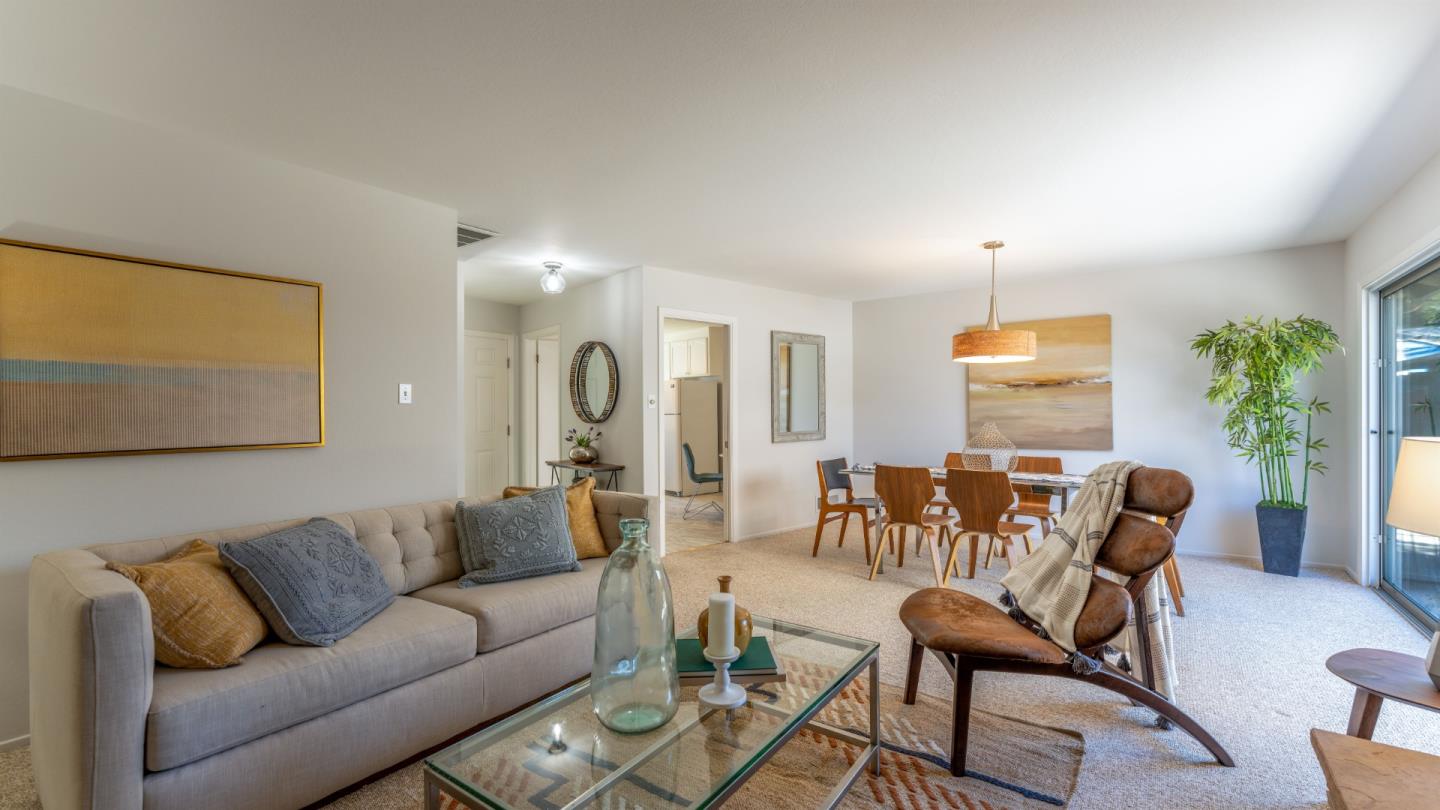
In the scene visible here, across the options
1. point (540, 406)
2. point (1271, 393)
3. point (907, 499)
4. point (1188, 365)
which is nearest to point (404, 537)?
point (907, 499)

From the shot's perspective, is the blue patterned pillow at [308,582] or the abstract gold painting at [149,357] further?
the abstract gold painting at [149,357]

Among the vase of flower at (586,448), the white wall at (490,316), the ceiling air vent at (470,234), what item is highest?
the ceiling air vent at (470,234)

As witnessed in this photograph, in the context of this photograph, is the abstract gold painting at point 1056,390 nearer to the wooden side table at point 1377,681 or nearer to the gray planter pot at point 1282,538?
the gray planter pot at point 1282,538

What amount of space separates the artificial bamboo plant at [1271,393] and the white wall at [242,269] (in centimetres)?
511

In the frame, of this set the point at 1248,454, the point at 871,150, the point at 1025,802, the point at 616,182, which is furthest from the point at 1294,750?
the point at 616,182

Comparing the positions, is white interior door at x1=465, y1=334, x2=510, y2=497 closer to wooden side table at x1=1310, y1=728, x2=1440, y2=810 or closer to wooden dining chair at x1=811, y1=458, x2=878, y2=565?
wooden dining chair at x1=811, y1=458, x2=878, y2=565

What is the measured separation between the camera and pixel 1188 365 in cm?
489

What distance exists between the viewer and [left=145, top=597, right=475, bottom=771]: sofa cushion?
5.19 ft

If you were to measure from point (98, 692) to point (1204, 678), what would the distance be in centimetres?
373

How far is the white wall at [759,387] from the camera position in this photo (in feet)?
16.1

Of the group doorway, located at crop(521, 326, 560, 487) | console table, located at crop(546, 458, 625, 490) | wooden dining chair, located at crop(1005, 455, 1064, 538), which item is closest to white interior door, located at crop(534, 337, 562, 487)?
doorway, located at crop(521, 326, 560, 487)

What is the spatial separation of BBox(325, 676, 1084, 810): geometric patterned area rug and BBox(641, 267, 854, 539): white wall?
2.80 metres

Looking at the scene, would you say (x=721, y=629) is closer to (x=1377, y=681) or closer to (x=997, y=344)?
(x=1377, y=681)

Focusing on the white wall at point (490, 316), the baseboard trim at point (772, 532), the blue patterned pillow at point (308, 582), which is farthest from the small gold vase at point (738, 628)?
the white wall at point (490, 316)
